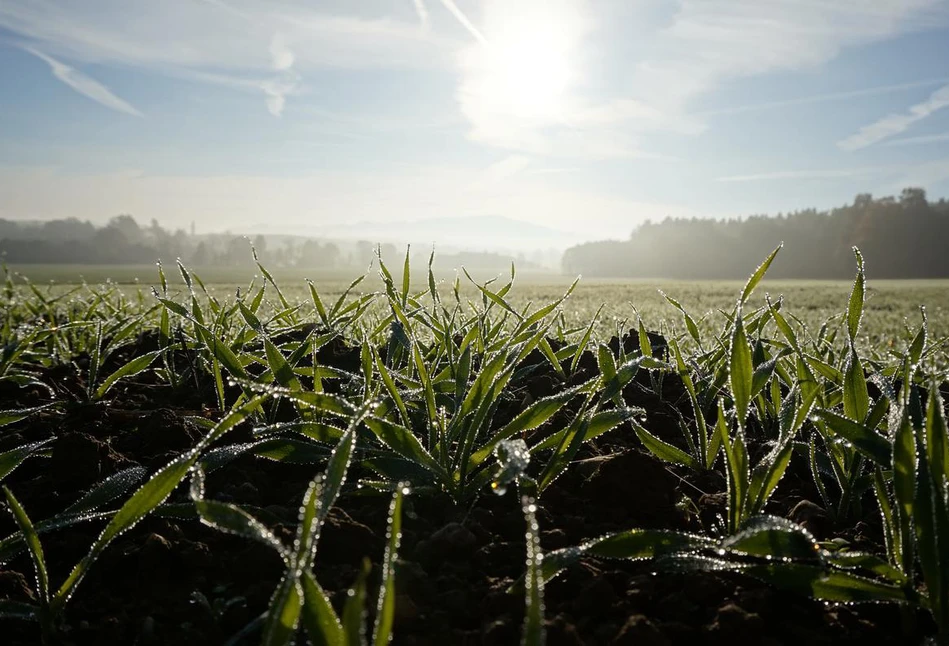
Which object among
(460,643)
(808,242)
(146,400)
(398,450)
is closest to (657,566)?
(460,643)

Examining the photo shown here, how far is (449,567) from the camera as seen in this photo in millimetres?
895

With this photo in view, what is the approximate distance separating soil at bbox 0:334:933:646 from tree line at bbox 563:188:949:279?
2074 inches

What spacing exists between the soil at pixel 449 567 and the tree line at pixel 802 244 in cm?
5268

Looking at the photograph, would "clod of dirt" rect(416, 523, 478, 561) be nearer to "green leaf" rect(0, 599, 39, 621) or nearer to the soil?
the soil

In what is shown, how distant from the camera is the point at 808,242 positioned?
5822 cm

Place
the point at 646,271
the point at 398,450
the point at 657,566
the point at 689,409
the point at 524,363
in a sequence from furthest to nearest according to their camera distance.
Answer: the point at 646,271 → the point at 524,363 → the point at 689,409 → the point at 398,450 → the point at 657,566

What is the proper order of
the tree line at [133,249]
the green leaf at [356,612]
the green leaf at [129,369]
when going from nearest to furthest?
the green leaf at [356,612]
the green leaf at [129,369]
the tree line at [133,249]

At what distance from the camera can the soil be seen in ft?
2.51

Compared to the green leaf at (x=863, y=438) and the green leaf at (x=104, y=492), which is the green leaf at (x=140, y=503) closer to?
the green leaf at (x=104, y=492)

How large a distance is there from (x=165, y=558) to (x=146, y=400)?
98 cm

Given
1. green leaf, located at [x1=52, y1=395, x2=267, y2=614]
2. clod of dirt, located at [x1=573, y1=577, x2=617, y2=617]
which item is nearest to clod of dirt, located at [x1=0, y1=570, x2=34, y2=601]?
green leaf, located at [x1=52, y1=395, x2=267, y2=614]

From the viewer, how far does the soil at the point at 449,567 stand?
2.51ft

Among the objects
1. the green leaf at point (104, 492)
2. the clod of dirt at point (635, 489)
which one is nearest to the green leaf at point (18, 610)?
the green leaf at point (104, 492)

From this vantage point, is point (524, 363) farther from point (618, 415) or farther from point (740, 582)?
point (740, 582)
